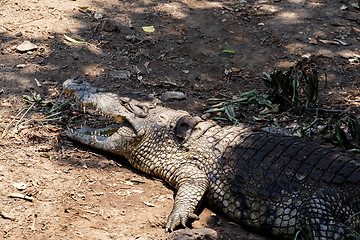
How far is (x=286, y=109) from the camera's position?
5.55m

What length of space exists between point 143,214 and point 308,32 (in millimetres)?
5128

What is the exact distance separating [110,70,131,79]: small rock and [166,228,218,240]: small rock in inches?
123

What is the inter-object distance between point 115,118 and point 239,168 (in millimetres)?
1570

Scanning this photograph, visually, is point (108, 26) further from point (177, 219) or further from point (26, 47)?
point (177, 219)

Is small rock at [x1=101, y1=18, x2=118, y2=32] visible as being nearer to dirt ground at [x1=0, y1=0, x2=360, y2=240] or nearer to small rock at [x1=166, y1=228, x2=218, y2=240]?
dirt ground at [x1=0, y1=0, x2=360, y2=240]

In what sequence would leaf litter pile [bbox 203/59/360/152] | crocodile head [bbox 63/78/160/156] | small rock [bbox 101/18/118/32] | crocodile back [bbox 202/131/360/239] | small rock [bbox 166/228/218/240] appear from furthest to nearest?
small rock [bbox 101/18/118/32] < leaf litter pile [bbox 203/59/360/152] < crocodile head [bbox 63/78/160/156] < crocodile back [bbox 202/131/360/239] < small rock [bbox 166/228/218/240]

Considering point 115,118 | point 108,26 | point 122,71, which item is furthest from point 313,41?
point 115,118

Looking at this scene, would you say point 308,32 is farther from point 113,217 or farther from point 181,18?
point 113,217

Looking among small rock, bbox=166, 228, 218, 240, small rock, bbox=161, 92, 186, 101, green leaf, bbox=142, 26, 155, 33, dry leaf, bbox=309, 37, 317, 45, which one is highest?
dry leaf, bbox=309, 37, 317, 45

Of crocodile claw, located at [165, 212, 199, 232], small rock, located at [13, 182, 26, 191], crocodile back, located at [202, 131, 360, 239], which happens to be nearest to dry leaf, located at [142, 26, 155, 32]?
crocodile back, located at [202, 131, 360, 239]

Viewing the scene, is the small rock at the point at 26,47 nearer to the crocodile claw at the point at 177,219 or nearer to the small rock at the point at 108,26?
the small rock at the point at 108,26

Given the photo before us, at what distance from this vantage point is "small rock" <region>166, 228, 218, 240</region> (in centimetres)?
321

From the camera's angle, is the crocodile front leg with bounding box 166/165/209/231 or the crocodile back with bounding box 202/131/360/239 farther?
the crocodile front leg with bounding box 166/165/209/231

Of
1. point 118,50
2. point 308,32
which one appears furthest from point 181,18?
point 308,32
